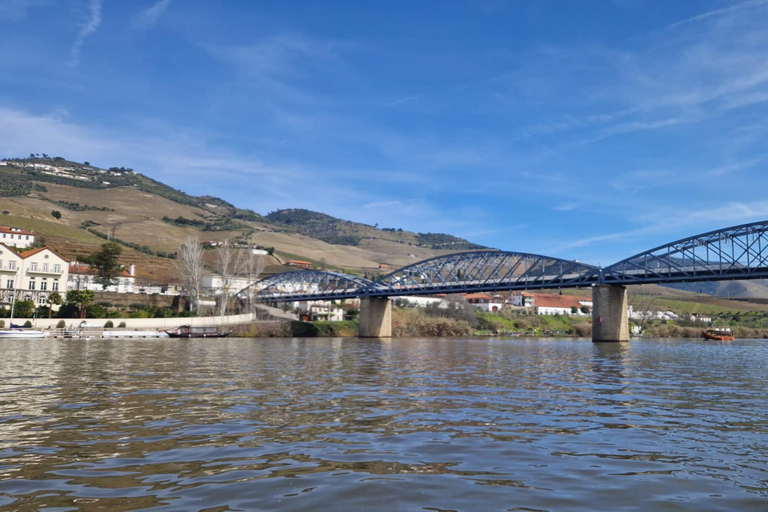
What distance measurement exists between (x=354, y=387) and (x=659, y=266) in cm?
8417

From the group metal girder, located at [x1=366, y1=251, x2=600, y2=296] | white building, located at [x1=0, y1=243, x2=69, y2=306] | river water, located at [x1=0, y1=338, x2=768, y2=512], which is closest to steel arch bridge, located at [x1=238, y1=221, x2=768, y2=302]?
metal girder, located at [x1=366, y1=251, x2=600, y2=296]

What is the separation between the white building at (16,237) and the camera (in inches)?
4919

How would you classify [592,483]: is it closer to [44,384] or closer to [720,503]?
[720,503]

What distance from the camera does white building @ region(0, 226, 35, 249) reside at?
4919 inches

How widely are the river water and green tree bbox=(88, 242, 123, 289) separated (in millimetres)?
96628

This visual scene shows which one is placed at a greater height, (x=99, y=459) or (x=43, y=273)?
(x=43, y=273)

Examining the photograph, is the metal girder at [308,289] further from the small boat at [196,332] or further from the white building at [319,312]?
the small boat at [196,332]

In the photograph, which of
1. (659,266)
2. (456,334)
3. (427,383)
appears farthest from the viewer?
(456,334)

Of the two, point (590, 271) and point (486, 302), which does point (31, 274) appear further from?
point (486, 302)

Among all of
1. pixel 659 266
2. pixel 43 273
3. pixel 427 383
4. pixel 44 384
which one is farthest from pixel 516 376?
pixel 43 273

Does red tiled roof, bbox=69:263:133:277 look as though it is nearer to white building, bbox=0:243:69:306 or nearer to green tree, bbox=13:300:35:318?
white building, bbox=0:243:69:306

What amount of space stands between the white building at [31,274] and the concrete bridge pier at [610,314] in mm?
85048

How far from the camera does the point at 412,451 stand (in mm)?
11047

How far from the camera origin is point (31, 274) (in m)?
95.8
